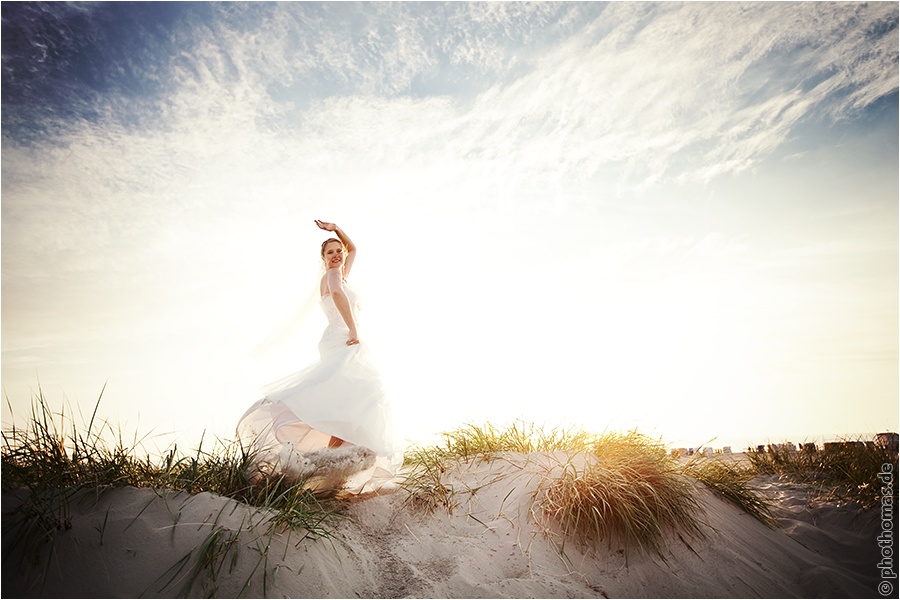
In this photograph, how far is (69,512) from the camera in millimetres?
2936

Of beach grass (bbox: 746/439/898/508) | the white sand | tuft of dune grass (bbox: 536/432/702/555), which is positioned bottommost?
the white sand

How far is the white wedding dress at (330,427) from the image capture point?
4031 millimetres

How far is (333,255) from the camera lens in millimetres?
5238

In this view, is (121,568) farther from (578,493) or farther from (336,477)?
(578,493)

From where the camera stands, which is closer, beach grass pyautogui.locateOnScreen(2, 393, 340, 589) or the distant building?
beach grass pyautogui.locateOnScreen(2, 393, 340, 589)

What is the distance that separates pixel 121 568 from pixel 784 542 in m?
5.50

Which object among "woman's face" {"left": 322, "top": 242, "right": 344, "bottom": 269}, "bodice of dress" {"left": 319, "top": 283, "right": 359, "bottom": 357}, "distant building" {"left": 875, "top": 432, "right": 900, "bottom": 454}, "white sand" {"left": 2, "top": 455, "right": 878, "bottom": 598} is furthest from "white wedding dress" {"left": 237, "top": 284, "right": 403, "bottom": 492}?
"distant building" {"left": 875, "top": 432, "right": 900, "bottom": 454}

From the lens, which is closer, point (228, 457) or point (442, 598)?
point (442, 598)

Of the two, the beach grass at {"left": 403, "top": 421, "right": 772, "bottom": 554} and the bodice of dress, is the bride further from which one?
the beach grass at {"left": 403, "top": 421, "right": 772, "bottom": 554}

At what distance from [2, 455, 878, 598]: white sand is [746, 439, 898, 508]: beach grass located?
1.34 ft

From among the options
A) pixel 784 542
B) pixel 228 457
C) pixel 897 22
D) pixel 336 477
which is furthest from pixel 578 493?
pixel 897 22

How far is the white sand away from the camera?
110 inches

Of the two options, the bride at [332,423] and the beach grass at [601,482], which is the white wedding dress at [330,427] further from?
the beach grass at [601,482]

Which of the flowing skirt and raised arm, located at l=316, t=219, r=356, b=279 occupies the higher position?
raised arm, located at l=316, t=219, r=356, b=279
